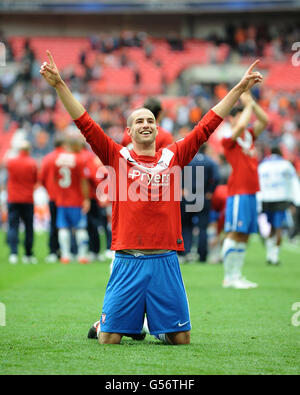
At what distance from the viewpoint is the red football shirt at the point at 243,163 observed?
962cm

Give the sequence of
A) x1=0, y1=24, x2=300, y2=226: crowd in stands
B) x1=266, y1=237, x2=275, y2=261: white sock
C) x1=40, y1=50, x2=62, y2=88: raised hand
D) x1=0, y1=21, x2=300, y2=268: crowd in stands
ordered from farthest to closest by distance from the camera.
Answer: x1=0, y1=24, x2=300, y2=226: crowd in stands
x1=0, y1=21, x2=300, y2=268: crowd in stands
x1=266, y1=237, x2=275, y2=261: white sock
x1=40, y1=50, x2=62, y2=88: raised hand

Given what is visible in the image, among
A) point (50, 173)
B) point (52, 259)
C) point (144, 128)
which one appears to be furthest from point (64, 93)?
point (52, 259)

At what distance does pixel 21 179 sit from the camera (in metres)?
14.2

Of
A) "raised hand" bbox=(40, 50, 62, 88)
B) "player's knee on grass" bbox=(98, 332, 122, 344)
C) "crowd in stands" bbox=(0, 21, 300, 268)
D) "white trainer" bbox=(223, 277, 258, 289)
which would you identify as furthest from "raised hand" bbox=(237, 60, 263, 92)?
"crowd in stands" bbox=(0, 21, 300, 268)

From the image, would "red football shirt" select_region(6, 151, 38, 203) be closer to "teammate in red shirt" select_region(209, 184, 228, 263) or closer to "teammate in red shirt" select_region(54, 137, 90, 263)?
"teammate in red shirt" select_region(54, 137, 90, 263)

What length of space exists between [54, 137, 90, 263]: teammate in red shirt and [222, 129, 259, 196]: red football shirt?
189 inches

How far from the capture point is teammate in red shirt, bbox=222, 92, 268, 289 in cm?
956

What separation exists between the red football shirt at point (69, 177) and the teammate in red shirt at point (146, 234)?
8.19 meters

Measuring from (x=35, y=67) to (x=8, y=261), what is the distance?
25.7m

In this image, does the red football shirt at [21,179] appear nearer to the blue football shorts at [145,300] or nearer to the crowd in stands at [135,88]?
the blue football shorts at [145,300]

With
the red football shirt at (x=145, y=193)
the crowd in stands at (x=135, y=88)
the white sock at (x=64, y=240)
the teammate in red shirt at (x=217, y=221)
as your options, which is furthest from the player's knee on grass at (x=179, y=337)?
the crowd in stands at (x=135, y=88)
